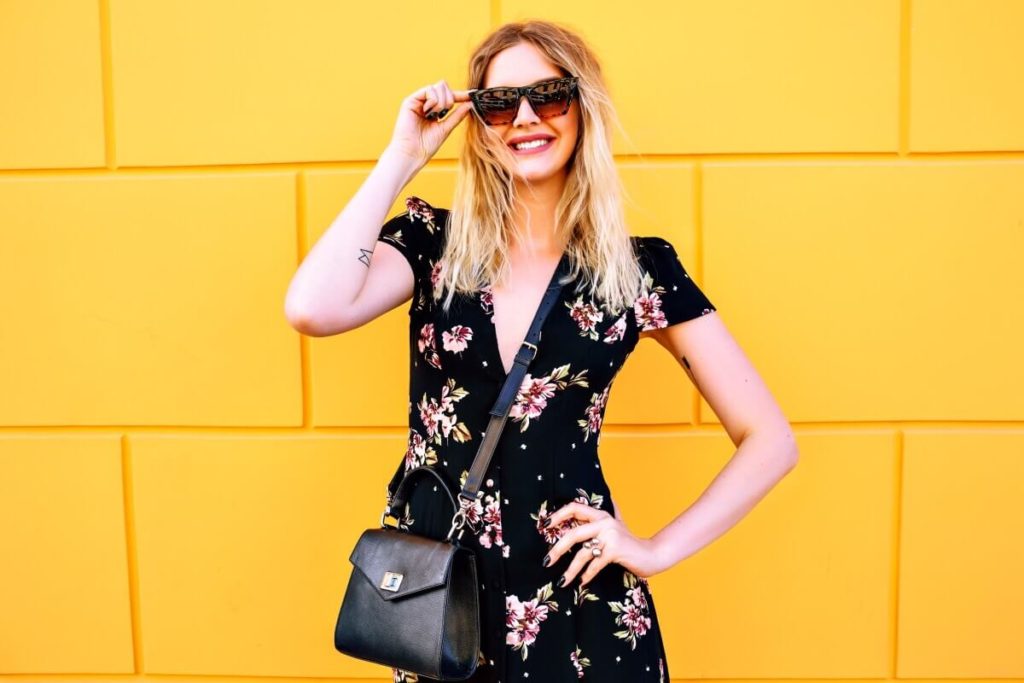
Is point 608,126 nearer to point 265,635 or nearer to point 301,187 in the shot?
point 301,187

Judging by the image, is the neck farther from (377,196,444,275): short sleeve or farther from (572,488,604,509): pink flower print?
(572,488,604,509): pink flower print

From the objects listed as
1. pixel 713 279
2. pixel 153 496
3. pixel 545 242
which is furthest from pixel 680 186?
pixel 153 496

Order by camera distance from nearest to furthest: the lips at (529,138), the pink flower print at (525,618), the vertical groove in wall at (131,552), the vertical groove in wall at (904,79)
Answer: the pink flower print at (525,618) → the lips at (529,138) → the vertical groove in wall at (904,79) → the vertical groove in wall at (131,552)

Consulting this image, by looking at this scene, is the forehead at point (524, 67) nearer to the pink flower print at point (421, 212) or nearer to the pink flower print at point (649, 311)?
the pink flower print at point (421, 212)

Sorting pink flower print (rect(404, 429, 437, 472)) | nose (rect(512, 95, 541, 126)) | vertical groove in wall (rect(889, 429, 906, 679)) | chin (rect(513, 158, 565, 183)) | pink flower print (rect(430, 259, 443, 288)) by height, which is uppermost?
nose (rect(512, 95, 541, 126))

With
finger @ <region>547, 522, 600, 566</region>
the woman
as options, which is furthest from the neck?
finger @ <region>547, 522, 600, 566</region>

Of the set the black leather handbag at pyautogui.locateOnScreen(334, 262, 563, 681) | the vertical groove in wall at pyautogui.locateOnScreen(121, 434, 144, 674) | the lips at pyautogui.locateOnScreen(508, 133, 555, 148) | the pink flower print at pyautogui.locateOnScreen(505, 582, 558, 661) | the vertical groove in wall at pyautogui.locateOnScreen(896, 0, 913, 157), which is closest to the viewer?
the black leather handbag at pyautogui.locateOnScreen(334, 262, 563, 681)

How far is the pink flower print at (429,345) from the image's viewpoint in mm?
1444

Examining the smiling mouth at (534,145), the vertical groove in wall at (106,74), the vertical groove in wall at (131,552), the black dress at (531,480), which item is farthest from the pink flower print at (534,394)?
the vertical groove in wall at (106,74)

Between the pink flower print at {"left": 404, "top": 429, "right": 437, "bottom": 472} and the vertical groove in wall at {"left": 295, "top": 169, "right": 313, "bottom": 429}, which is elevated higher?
the vertical groove in wall at {"left": 295, "top": 169, "right": 313, "bottom": 429}

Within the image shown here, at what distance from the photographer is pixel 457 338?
1.42 m

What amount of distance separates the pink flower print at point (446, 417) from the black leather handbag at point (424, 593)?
0.19 ft

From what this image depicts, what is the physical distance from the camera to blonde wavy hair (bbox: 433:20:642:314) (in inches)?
58.6

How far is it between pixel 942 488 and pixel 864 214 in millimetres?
745
